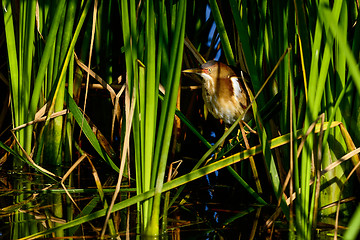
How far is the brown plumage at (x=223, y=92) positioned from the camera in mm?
2998

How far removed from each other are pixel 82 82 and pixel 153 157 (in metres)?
1.40

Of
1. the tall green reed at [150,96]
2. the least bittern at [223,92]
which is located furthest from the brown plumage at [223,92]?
the tall green reed at [150,96]

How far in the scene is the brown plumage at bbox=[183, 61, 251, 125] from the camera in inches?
118

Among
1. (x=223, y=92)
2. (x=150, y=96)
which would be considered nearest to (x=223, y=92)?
(x=223, y=92)

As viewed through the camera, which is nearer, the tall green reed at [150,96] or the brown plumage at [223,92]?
the tall green reed at [150,96]

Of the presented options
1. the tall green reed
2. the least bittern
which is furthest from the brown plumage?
the tall green reed

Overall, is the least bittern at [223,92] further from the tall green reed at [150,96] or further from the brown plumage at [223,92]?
the tall green reed at [150,96]

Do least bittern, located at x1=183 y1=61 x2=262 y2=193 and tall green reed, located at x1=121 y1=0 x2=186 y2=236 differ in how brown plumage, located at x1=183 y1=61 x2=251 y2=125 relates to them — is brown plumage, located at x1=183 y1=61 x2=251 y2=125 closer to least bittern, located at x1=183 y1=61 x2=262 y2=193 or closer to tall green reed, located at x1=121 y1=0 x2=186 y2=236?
least bittern, located at x1=183 y1=61 x2=262 y2=193

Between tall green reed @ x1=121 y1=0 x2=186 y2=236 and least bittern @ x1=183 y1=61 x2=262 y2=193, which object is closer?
tall green reed @ x1=121 y1=0 x2=186 y2=236

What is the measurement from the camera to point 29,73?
269cm

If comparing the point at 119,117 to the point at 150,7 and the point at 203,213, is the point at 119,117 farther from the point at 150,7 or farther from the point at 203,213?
the point at 150,7

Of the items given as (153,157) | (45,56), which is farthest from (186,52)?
(153,157)

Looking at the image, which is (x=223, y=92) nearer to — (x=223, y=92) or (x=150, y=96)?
(x=223, y=92)

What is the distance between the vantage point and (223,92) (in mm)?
3086
